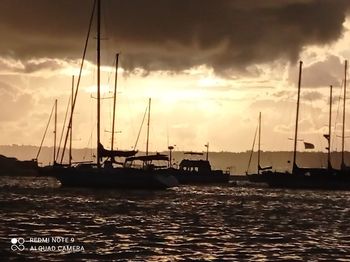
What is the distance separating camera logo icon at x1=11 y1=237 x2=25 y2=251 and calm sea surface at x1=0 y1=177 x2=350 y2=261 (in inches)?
4.4

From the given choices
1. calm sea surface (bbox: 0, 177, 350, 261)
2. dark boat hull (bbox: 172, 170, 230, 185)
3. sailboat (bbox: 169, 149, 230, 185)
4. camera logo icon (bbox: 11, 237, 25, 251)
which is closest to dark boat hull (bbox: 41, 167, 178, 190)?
calm sea surface (bbox: 0, 177, 350, 261)

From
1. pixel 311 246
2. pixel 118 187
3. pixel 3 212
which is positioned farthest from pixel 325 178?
pixel 311 246

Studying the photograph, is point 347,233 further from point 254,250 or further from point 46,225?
point 46,225

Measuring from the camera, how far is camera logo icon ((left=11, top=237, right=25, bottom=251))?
27.2 meters

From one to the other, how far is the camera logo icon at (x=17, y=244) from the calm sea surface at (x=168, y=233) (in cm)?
11

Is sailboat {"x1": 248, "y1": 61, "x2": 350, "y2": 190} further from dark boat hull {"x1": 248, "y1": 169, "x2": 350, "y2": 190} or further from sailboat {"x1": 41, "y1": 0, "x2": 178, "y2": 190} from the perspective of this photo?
sailboat {"x1": 41, "y1": 0, "x2": 178, "y2": 190}

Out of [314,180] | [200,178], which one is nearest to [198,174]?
[200,178]

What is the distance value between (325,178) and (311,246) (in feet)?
239

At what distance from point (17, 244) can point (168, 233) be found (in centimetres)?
791

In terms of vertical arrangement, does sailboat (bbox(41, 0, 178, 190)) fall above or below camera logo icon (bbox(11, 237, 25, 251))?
above

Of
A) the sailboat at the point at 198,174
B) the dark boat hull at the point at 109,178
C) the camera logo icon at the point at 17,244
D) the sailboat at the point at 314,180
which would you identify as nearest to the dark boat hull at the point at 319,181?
the sailboat at the point at 314,180

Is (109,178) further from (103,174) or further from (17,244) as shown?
(17,244)

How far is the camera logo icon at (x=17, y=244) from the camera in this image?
27.2 metres

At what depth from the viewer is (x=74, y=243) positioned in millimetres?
29016
